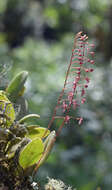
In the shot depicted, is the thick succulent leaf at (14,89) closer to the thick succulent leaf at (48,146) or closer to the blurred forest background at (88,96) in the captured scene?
the thick succulent leaf at (48,146)

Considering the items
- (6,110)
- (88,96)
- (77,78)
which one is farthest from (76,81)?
(88,96)

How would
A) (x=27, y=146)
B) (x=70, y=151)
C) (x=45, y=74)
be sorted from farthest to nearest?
(x=45, y=74)
(x=70, y=151)
(x=27, y=146)

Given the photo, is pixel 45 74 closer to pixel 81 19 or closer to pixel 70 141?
pixel 70 141

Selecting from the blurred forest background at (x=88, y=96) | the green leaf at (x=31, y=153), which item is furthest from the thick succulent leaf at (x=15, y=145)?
the blurred forest background at (x=88, y=96)

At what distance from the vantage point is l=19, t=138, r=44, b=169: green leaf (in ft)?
1.45

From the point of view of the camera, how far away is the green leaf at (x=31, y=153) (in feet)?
1.45

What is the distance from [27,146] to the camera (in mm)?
444

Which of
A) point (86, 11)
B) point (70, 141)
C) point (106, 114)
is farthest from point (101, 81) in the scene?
point (86, 11)

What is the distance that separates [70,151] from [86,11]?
2.32 meters

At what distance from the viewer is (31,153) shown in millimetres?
449

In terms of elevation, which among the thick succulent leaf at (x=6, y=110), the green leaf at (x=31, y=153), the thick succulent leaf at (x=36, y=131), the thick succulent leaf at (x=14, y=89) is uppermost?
the thick succulent leaf at (x=14, y=89)

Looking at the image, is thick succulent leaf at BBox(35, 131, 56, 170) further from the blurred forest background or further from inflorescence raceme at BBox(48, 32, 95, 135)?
the blurred forest background

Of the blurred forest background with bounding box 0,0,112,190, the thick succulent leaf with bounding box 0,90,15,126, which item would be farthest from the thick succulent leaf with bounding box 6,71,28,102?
the blurred forest background with bounding box 0,0,112,190

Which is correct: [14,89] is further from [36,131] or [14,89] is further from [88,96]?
[88,96]
